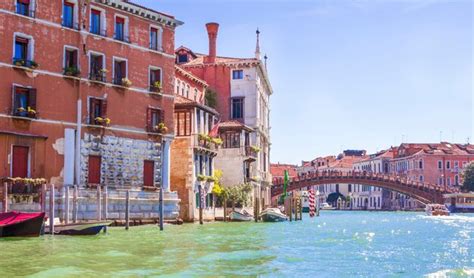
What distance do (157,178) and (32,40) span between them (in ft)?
26.7

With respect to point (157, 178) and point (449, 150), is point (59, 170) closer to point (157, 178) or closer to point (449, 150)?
point (157, 178)

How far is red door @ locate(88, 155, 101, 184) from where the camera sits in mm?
27639

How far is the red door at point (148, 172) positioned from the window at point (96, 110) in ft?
10.0

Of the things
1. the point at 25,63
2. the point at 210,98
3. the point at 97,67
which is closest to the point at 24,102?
the point at 25,63

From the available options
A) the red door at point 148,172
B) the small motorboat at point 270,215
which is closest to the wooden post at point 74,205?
the red door at point 148,172

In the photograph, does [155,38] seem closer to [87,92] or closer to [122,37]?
[122,37]

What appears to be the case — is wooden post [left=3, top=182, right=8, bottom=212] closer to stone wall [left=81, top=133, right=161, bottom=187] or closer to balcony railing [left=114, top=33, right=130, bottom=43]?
stone wall [left=81, top=133, right=161, bottom=187]

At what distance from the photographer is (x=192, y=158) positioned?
34250 millimetres

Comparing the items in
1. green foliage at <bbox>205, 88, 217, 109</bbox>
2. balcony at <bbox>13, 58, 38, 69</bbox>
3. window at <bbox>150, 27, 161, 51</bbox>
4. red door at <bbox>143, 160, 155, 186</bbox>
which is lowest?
red door at <bbox>143, 160, 155, 186</bbox>

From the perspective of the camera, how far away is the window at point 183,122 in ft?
115

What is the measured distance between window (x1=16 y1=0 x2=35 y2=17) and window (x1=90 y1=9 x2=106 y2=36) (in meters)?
2.80

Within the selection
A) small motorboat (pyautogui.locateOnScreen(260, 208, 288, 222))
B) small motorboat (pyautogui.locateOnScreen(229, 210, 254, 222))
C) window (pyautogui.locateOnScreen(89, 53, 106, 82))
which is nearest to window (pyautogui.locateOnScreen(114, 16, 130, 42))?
window (pyautogui.locateOnScreen(89, 53, 106, 82))

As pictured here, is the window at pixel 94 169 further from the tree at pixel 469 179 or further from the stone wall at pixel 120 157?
the tree at pixel 469 179

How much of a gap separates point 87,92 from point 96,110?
0.88m
